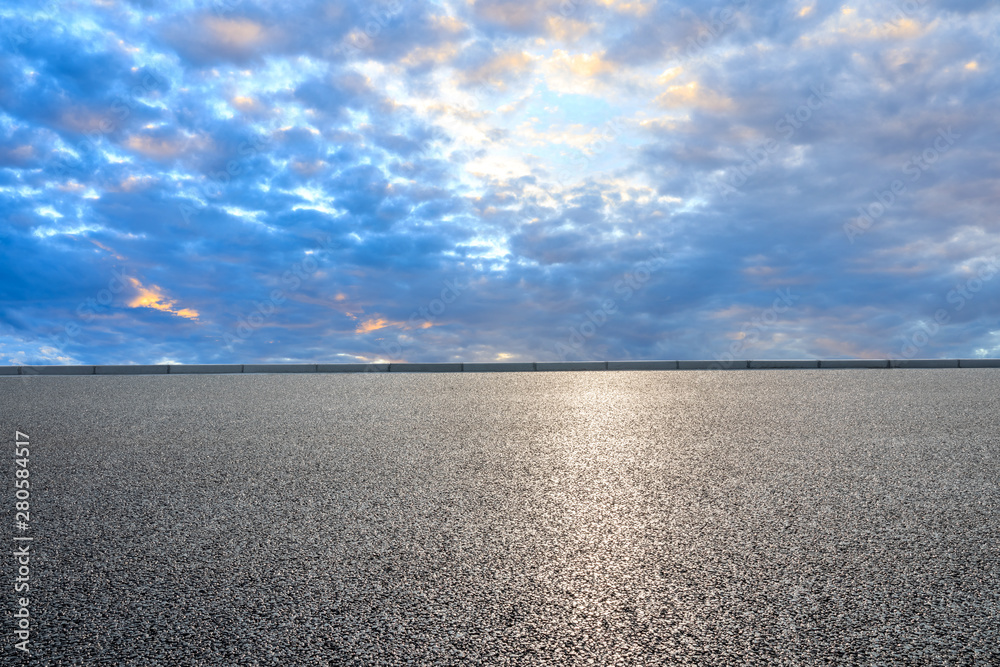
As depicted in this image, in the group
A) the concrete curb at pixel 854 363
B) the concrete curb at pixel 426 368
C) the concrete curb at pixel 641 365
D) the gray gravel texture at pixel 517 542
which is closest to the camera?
the gray gravel texture at pixel 517 542

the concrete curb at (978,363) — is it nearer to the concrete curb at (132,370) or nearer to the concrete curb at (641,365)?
the concrete curb at (641,365)

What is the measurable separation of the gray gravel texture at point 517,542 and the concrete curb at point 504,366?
24.6ft

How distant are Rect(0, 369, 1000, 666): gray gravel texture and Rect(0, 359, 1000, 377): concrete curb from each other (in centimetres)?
749

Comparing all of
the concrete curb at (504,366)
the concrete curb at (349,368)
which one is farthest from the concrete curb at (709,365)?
the concrete curb at (349,368)

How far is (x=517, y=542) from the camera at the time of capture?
3.47 metres

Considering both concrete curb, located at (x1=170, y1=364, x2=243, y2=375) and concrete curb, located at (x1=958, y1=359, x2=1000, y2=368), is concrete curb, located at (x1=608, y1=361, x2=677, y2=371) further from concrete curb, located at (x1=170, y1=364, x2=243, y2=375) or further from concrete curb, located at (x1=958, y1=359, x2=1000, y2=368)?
concrete curb, located at (x1=170, y1=364, x2=243, y2=375)

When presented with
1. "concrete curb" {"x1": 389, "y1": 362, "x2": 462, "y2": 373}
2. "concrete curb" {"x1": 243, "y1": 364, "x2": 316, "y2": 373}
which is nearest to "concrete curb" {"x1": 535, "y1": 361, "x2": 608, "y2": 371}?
"concrete curb" {"x1": 389, "y1": 362, "x2": 462, "y2": 373}

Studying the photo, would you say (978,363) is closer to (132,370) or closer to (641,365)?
(641,365)

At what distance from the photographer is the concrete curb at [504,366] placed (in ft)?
49.0

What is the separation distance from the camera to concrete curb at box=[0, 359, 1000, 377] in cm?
1495

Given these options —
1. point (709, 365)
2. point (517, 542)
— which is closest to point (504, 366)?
point (709, 365)

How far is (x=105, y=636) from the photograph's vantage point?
8.46 ft

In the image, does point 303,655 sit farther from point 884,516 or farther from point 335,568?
point 884,516

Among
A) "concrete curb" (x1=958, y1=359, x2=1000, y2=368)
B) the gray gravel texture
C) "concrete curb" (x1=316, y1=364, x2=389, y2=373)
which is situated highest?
"concrete curb" (x1=316, y1=364, x2=389, y2=373)
